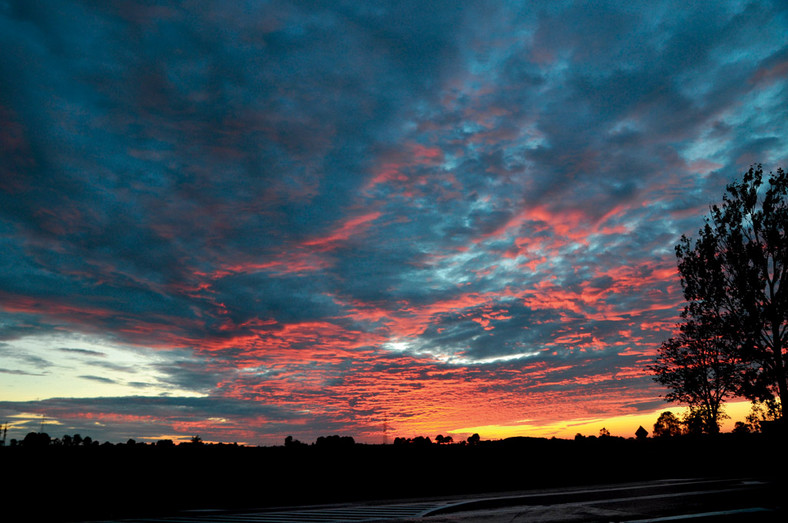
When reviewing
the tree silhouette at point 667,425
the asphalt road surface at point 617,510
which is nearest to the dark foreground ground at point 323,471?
the asphalt road surface at point 617,510

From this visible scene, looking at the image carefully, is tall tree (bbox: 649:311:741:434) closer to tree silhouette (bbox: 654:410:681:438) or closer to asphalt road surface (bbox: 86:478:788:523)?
asphalt road surface (bbox: 86:478:788:523)

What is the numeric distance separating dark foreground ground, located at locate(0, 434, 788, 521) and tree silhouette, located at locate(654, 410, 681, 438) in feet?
415

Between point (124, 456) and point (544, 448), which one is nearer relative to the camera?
point (124, 456)

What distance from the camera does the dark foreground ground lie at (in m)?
24.4

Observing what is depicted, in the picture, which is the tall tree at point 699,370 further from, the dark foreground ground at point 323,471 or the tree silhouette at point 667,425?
the tree silhouette at point 667,425

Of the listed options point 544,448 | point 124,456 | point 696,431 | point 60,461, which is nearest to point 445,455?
point 544,448

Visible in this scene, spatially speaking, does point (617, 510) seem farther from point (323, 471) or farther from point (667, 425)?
point (667, 425)

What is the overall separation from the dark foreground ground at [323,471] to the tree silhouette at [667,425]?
126 m

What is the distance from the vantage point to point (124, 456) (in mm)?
32031

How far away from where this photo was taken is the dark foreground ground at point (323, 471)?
2444cm

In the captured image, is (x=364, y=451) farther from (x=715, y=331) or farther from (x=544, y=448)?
(x=715, y=331)

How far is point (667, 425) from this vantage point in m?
152

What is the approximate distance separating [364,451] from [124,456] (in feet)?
62.8

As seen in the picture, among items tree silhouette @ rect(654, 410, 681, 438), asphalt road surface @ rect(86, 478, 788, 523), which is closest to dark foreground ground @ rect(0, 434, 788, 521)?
asphalt road surface @ rect(86, 478, 788, 523)
